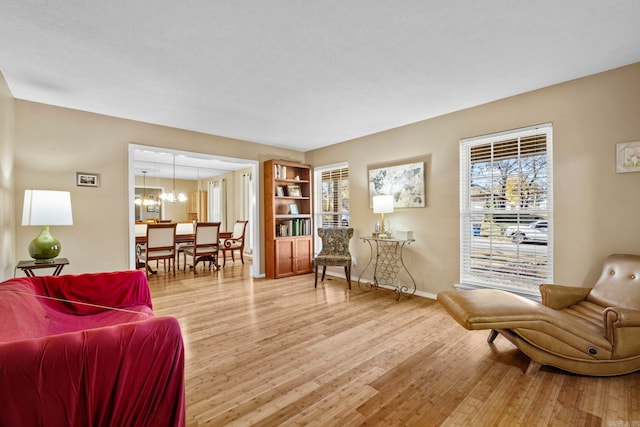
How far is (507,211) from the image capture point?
10.9 feet

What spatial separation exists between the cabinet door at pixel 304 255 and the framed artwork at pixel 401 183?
1.71 meters

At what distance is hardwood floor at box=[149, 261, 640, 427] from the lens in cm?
169

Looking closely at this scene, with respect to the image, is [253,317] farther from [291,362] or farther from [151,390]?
[151,390]

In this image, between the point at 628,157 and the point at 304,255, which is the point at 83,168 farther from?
the point at 628,157

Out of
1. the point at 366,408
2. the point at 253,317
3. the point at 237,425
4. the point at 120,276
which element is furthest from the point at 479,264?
the point at 120,276

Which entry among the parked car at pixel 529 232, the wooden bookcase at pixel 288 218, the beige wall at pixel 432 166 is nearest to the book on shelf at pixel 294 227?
the wooden bookcase at pixel 288 218

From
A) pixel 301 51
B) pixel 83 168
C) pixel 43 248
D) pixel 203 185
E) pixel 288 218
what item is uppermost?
pixel 301 51

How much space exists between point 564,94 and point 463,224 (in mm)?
1702

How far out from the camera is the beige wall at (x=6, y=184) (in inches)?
106

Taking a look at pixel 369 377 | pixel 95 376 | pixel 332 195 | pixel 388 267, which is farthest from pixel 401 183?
pixel 95 376

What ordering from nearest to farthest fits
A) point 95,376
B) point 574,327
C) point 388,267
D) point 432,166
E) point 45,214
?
point 95,376 → point 574,327 → point 45,214 → point 432,166 → point 388,267

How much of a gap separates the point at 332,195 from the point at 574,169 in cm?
359

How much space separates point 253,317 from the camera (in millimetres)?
3291

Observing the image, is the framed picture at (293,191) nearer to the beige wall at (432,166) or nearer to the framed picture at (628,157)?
the beige wall at (432,166)
